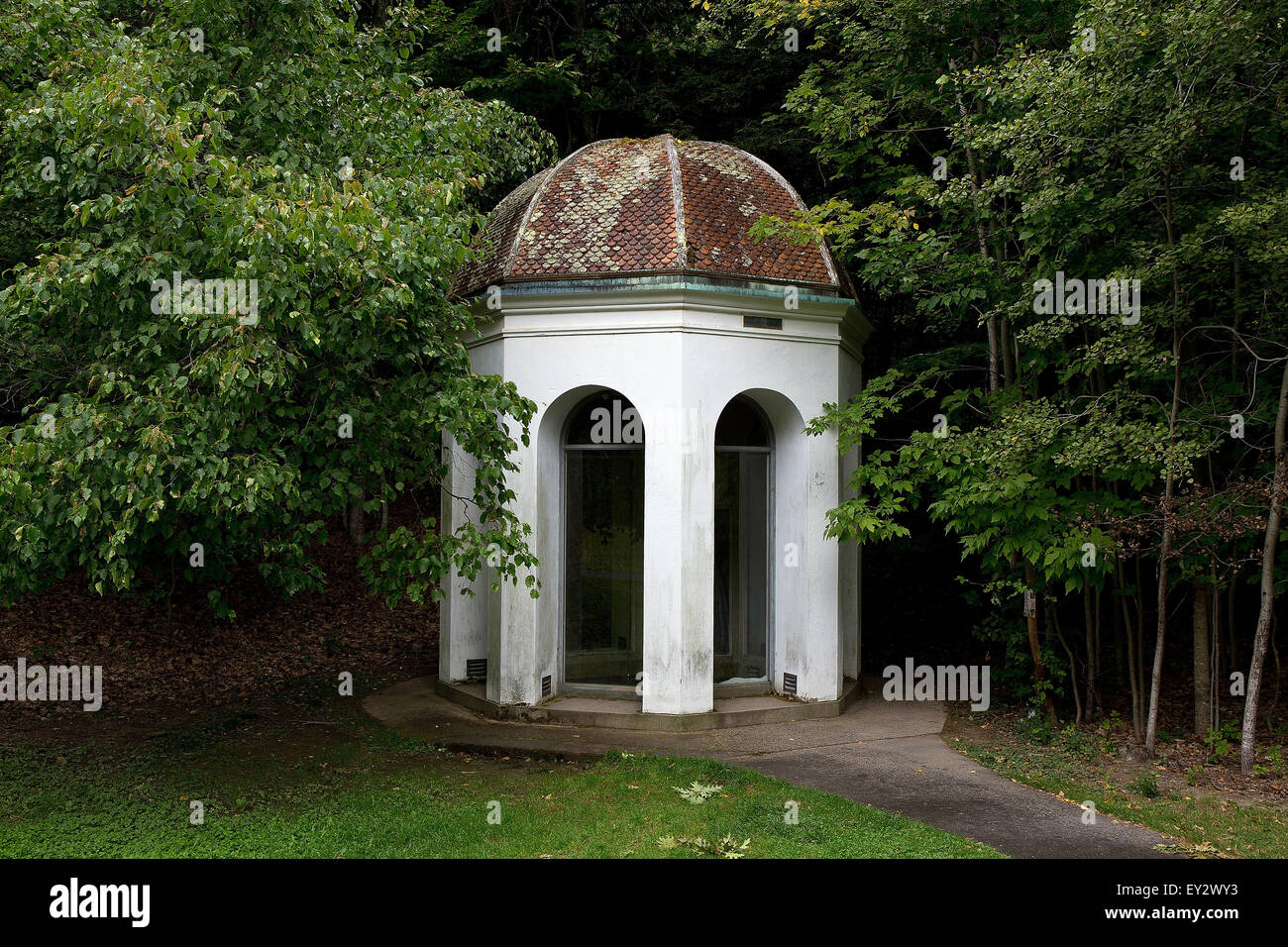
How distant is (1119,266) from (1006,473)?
7.03ft

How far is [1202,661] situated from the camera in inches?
371

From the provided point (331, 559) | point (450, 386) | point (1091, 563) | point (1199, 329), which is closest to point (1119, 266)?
point (1199, 329)

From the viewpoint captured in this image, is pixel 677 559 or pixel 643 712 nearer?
pixel 677 559

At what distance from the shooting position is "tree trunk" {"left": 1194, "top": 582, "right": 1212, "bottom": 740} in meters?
9.28

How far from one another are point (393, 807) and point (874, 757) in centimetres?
455

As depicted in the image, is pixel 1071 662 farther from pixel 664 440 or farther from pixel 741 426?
pixel 664 440

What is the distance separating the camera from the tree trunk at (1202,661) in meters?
9.28

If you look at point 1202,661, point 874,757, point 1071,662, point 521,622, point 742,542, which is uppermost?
point 742,542

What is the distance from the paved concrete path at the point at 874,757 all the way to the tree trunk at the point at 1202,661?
8.07ft

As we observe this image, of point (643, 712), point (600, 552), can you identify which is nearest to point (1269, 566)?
point (643, 712)

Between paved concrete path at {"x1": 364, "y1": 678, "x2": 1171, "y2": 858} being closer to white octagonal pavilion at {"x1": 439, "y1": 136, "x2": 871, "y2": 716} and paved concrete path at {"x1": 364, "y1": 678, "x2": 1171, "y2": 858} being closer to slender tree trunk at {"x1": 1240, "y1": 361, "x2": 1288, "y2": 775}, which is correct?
white octagonal pavilion at {"x1": 439, "y1": 136, "x2": 871, "y2": 716}

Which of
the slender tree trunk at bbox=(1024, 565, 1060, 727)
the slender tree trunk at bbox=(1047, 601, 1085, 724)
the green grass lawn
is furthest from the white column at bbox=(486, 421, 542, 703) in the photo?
the slender tree trunk at bbox=(1047, 601, 1085, 724)

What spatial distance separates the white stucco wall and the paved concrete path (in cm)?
59

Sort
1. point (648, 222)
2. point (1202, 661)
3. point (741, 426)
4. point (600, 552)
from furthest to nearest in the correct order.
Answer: point (741, 426) → point (600, 552) → point (648, 222) → point (1202, 661)
